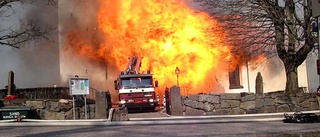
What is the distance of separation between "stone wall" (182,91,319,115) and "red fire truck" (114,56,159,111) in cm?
408

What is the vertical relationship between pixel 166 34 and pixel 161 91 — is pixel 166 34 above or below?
above

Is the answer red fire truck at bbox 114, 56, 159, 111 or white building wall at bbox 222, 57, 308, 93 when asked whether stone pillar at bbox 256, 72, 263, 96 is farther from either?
red fire truck at bbox 114, 56, 159, 111

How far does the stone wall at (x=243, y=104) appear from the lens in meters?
21.2

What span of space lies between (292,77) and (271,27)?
2.87 meters

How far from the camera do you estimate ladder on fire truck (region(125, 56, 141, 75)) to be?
26.9 meters

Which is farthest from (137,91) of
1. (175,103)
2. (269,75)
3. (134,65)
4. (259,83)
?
(269,75)

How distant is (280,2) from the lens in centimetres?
2397

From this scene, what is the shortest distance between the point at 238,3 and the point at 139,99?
7895 mm

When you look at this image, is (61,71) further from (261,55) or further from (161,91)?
A: (261,55)

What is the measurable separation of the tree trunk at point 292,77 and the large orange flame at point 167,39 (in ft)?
16.1

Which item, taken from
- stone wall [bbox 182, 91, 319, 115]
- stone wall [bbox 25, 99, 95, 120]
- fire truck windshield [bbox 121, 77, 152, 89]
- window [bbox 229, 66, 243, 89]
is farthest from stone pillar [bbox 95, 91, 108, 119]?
window [bbox 229, 66, 243, 89]

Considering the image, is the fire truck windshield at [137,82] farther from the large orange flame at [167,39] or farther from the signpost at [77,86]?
the signpost at [77,86]

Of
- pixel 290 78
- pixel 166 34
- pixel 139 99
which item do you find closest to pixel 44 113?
pixel 139 99

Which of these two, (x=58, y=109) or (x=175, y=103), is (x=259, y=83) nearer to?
(x=175, y=103)
